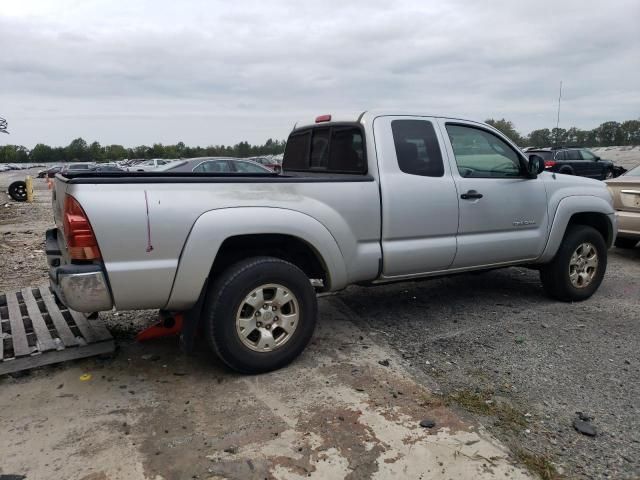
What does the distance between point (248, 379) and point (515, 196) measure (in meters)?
2.98

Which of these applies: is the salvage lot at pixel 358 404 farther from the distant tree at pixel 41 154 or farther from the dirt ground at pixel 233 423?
the distant tree at pixel 41 154

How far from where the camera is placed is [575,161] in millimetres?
19234

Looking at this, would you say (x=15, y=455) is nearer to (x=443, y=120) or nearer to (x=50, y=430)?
(x=50, y=430)

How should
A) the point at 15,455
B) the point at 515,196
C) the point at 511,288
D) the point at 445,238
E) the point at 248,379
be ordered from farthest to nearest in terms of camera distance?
1. the point at 511,288
2. the point at 515,196
3. the point at 445,238
4. the point at 248,379
5. the point at 15,455

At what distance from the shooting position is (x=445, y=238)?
4.47 m

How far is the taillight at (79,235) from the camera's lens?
3.05m

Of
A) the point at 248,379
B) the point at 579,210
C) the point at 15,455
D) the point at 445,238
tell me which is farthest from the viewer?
the point at 579,210

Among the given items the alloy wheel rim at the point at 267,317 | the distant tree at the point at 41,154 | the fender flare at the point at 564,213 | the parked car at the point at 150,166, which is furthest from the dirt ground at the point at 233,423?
the distant tree at the point at 41,154

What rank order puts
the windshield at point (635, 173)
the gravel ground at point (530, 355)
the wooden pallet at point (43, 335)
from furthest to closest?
the windshield at point (635, 173) → the wooden pallet at point (43, 335) → the gravel ground at point (530, 355)

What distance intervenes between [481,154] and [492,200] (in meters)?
0.46

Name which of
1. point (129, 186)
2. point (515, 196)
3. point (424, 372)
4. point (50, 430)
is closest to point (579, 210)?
point (515, 196)

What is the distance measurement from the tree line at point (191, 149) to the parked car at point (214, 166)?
2365 centimetres

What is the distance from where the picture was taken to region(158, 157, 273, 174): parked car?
573 inches

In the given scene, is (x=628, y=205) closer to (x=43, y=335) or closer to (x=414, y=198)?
(x=414, y=198)
